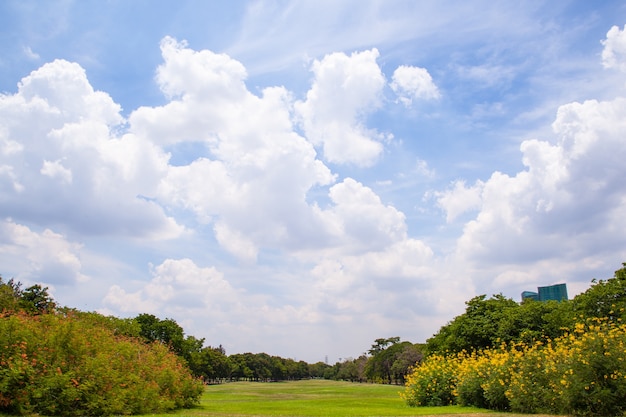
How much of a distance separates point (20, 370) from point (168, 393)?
1333 cm

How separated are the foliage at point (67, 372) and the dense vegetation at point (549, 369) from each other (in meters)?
16.6

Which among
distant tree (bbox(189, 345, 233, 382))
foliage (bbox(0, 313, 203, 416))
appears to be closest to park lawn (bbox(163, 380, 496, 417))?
foliage (bbox(0, 313, 203, 416))

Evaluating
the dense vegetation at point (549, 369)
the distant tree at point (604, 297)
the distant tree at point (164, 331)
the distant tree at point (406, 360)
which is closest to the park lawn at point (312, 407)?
the dense vegetation at point (549, 369)

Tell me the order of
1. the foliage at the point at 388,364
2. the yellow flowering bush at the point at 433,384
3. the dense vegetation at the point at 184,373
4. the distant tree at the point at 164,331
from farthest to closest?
the foliage at the point at 388,364, the distant tree at the point at 164,331, the yellow flowering bush at the point at 433,384, the dense vegetation at the point at 184,373

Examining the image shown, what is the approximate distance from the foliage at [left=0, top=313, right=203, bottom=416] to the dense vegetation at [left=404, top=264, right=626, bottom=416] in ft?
54.6

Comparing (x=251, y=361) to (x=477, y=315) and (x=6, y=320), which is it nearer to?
(x=477, y=315)

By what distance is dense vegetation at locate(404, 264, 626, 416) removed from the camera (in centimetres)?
1925

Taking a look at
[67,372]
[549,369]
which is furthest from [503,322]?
[67,372]

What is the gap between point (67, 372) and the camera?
19422mm

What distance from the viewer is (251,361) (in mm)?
180500

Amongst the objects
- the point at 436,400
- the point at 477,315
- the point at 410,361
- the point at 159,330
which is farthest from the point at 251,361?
the point at 436,400

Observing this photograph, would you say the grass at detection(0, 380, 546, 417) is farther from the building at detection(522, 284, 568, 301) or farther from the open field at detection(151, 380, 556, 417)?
the building at detection(522, 284, 568, 301)

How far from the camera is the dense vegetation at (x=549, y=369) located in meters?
19.2

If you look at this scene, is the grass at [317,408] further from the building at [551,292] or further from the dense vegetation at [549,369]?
the building at [551,292]
